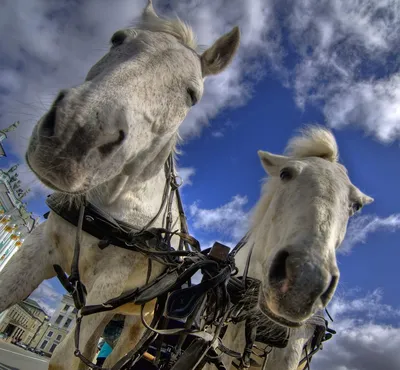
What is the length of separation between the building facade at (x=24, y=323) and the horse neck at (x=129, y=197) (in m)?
63.2

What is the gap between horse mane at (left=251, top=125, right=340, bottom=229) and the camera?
3050 mm

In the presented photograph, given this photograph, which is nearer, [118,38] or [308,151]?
[118,38]

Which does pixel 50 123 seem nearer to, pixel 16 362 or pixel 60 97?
pixel 60 97

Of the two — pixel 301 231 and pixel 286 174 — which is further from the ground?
pixel 286 174

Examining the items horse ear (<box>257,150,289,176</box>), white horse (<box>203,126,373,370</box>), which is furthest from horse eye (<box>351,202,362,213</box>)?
horse ear (<box>257,150,289,176</box>)

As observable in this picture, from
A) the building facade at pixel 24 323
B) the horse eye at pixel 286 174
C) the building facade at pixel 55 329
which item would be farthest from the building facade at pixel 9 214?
the horse eye at pixel 286 174

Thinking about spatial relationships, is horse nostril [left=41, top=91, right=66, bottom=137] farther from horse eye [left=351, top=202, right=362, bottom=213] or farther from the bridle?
horse eye [left=351, top=202, right=362, bottom=213]

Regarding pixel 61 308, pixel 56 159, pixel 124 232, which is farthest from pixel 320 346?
pixel 61 308

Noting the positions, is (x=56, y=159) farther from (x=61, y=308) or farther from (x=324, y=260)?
(x=61, y=308)

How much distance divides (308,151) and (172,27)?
1.92 metres

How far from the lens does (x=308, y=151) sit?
10.6 feet

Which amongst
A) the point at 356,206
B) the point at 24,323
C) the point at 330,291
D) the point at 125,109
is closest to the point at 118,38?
the point at 125,109

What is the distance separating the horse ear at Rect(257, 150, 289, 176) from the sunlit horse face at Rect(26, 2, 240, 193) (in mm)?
1094

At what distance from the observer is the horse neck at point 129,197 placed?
7.33 ft
